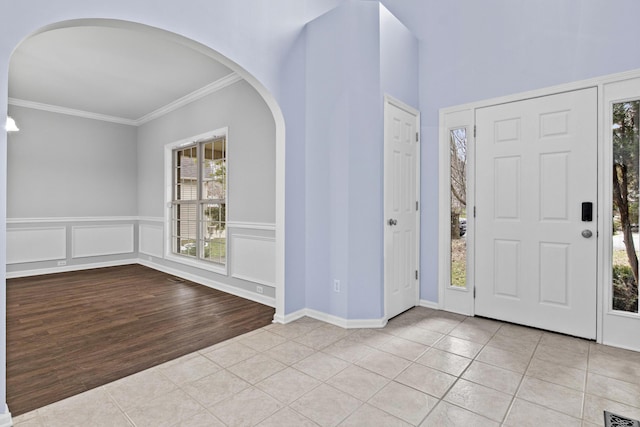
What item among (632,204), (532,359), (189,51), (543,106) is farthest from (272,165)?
(632,204)

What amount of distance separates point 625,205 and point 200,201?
4957mm

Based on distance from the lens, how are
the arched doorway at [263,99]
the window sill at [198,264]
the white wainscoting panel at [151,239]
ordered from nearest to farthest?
1. the arched doorway at [263,99]
2. the window sill at [198,264]
3. the white wainscoting panel at [151,239]

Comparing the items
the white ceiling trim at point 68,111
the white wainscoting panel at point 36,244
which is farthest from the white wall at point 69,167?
the white wainscoting panel at point 36,244

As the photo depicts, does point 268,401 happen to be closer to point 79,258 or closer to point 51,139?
point 79,258

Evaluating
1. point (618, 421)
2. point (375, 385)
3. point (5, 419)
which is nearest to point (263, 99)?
point (375, 385)

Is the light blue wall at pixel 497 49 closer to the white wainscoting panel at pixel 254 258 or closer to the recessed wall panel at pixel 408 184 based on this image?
the recessed wall panel at pixel 408 184

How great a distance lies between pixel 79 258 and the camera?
5.95m

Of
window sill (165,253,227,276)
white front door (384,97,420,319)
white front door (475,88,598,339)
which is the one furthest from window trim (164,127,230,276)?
white front door (475,88,598,339)

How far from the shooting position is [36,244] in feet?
18.1

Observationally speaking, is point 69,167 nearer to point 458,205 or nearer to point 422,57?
point 422,57

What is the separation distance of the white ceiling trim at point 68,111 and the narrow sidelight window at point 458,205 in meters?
A: 5.84

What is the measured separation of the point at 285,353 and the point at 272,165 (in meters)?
2.14

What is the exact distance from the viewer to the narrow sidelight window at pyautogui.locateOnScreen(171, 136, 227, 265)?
4.92 metres

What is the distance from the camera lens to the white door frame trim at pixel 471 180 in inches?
106
